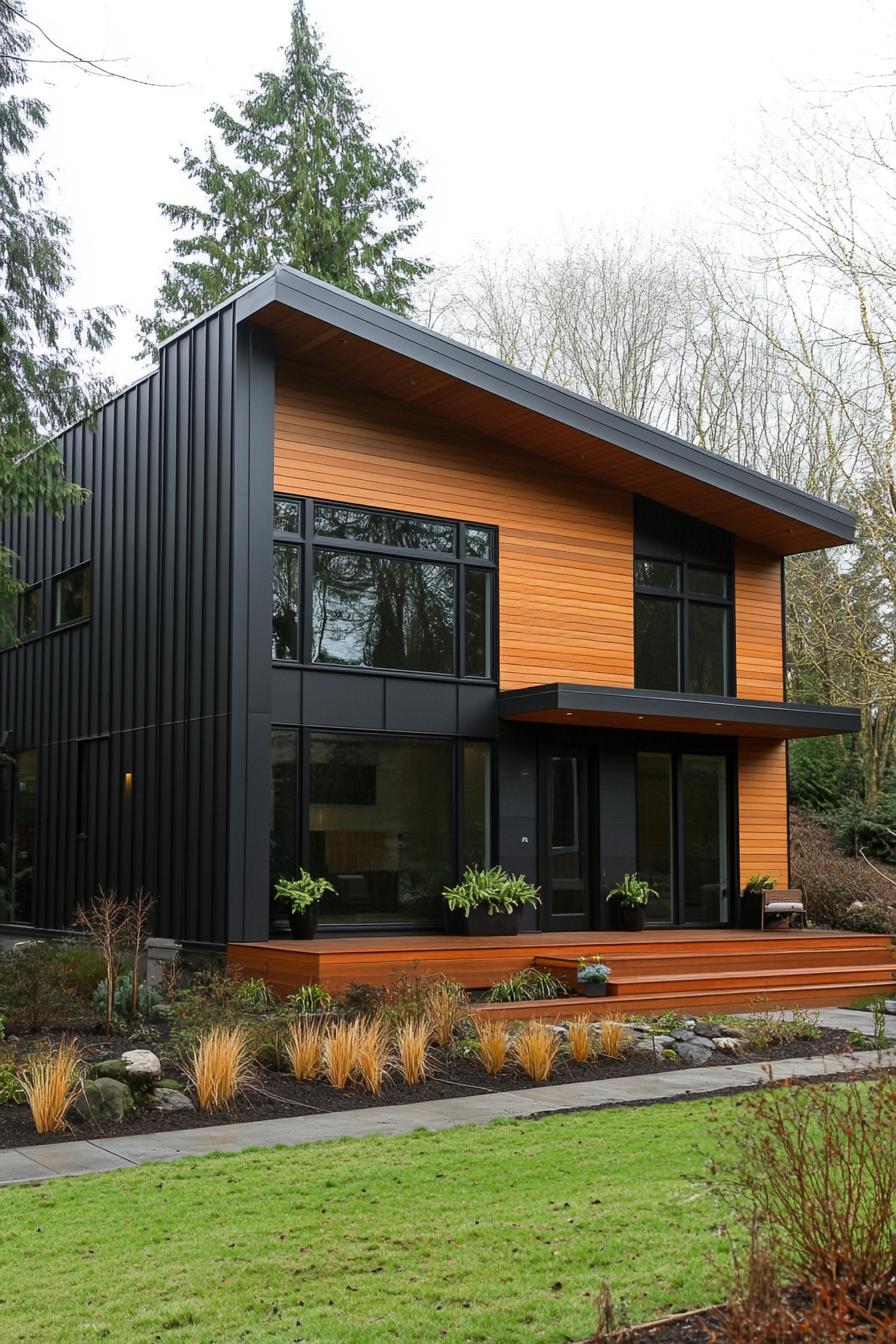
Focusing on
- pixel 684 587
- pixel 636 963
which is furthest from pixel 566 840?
pixel 684 587

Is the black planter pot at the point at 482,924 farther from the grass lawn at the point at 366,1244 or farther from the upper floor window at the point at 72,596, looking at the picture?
the grass lawn at the point at 366,1244

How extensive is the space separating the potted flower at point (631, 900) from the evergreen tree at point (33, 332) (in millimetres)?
7730

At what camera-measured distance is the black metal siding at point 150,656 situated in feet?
44.4

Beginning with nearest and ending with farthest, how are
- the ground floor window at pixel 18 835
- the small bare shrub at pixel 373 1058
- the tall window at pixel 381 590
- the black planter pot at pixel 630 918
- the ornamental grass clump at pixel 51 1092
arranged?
the ornamental grass clump at pixel 51 1092 < the small bare shrub at pixel 373 1058 < the tall window at pixel 381 590 < the black planter pot at pixel 630 918 < the ground floor window at pixel 18 835

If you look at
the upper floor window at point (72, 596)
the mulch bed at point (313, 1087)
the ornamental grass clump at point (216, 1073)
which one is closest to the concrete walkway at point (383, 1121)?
the mulch bed at point (313, 1087)

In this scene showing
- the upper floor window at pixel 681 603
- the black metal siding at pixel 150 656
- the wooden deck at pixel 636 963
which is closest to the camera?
the wooden deck at pixel 636 963

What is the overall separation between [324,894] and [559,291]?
18.2 metres

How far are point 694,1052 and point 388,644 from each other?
6049mm

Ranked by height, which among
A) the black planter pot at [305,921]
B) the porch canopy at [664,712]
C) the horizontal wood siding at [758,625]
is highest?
the horizontal wood siding at [758,625]

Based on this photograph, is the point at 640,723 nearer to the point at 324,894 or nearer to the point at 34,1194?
the point at 324,894

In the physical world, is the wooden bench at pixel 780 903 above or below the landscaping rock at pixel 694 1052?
above

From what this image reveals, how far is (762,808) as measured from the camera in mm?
17344

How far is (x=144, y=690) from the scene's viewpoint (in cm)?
1509

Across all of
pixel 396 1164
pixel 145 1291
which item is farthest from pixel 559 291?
pixel 145 1291
